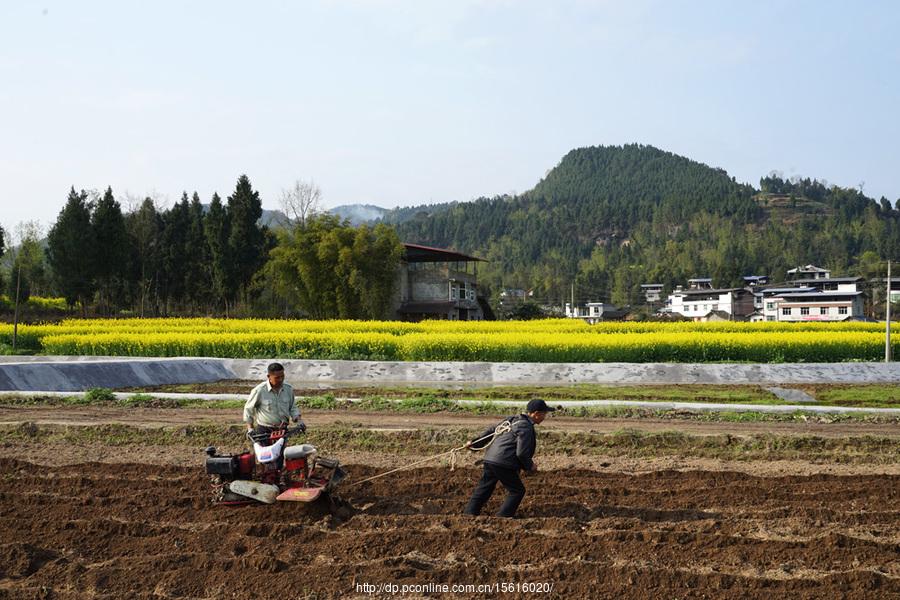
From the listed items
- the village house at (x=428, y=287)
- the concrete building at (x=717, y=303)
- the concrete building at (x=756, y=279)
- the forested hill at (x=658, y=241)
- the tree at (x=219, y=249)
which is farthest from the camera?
the forested hill at (x=658, y=241)

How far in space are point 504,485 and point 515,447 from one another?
1.46 ft

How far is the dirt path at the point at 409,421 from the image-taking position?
13250 millimetres

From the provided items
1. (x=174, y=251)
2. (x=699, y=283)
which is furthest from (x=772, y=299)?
(x=174, y=251)

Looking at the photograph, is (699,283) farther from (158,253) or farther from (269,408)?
(269,408)

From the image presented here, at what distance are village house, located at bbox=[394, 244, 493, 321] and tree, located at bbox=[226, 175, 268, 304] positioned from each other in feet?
36.1

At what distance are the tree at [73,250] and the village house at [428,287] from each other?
20549 mm

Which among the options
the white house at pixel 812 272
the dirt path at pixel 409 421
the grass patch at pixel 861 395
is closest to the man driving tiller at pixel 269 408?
the dirt path at pixel 409 421

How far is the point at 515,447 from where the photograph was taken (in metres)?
7.10

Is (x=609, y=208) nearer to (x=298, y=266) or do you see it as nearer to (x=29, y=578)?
(x=298, y=266)

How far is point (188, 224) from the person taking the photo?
60188mm

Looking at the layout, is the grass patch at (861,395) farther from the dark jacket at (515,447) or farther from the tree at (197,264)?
the tree at (197,264)

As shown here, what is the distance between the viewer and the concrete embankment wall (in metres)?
21.8

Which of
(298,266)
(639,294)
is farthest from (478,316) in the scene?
(639,294)

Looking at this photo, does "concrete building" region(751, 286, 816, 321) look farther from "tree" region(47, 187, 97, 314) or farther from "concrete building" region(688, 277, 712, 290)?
"tree" region(47, 187, 97, 314)
